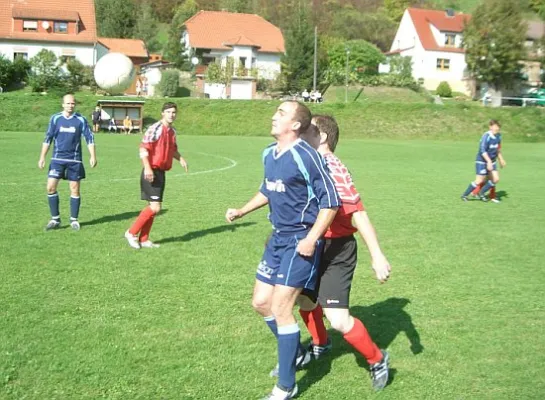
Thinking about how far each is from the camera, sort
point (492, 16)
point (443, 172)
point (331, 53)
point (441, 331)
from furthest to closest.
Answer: point (331, 53) → point (492, 16) → point (443, 172) → point (441, 331)

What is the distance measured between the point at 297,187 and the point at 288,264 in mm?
521

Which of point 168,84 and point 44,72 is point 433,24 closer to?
point 168,84

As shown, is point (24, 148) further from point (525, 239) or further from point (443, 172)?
point (525, 239)

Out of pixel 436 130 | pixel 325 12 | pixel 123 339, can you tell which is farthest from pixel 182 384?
pixel 325 12

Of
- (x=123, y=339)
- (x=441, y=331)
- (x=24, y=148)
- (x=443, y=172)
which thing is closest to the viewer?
(x=123, y=339)

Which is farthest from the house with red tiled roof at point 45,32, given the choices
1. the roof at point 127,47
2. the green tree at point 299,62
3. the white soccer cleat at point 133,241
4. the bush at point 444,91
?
the white soccer cleat at point 133,241

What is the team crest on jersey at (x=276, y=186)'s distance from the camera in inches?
170

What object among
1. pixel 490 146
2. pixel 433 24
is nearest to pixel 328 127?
pixel 490 146

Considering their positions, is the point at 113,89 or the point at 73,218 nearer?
the point at 73,218

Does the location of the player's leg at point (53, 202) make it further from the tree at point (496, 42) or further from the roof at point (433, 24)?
the roof at point (433, 24)

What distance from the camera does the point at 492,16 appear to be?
66500 millimetres

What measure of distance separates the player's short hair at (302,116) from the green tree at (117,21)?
9725cm

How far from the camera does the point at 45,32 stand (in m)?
64.6

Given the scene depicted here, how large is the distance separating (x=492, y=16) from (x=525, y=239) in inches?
2455
